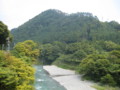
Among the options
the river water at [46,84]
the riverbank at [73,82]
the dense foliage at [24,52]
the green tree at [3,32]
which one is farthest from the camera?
the green tree at [3,32]

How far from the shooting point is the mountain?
92550mm

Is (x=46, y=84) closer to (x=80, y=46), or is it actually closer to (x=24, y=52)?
(x=24, y=52)

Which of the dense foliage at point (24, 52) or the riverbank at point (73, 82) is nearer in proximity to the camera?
the riverbank at point (73, 82)

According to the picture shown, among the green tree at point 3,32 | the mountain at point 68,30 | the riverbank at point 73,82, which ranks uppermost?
the mountain at point 68,30

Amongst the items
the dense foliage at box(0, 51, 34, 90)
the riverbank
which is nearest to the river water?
the riverbank

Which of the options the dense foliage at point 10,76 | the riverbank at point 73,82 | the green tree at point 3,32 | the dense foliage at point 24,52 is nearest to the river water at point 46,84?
the riverbank at point 73,82

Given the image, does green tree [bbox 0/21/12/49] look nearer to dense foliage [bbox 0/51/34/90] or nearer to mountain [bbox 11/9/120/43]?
dense foliage [bbox 0/51/34/90]

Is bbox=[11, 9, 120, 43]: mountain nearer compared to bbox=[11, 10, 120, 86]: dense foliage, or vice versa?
bbox=[11, 10, 120, 86]: dense foliage

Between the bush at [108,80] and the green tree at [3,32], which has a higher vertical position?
the green tree at [3,32]

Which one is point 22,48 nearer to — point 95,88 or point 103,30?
point 95,88

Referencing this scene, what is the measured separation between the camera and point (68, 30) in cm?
11231

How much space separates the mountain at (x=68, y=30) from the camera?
9255cm

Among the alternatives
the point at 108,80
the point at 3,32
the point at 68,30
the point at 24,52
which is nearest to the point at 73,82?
the point at 108,80

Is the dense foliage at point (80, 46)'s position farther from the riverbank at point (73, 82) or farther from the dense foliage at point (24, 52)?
the riverbank at point (73, 82)
